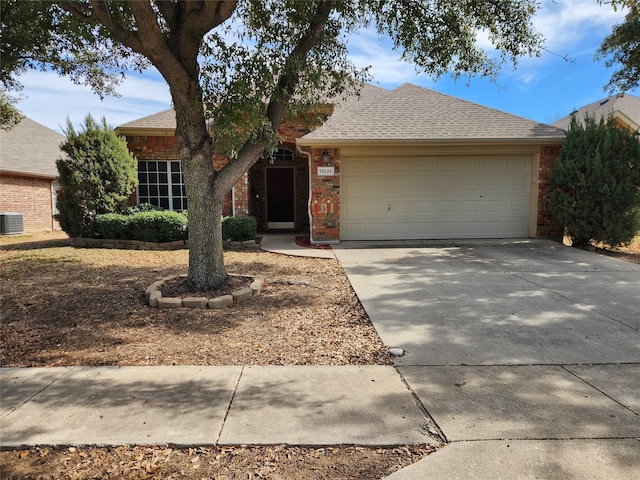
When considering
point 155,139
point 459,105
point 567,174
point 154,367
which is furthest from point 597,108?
point 154,367

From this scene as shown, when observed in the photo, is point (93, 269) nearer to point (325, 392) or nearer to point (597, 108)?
point (325, 392)

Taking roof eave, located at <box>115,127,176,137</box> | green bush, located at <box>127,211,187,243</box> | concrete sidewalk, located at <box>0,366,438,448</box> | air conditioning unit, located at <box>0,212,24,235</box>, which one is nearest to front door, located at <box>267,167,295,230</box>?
roof eave, located at <box>115,127,176,137</box>

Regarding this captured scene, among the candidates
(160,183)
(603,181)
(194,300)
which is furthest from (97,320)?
(603,181)

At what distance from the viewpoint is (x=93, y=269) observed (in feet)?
27.1

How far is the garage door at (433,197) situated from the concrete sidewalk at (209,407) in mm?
8256

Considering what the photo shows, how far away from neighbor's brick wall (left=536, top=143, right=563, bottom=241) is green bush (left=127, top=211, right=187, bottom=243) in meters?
9.94

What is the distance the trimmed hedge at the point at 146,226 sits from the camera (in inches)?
434

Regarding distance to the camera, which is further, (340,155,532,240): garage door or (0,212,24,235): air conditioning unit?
(0,212,24,235): air conditioning unit

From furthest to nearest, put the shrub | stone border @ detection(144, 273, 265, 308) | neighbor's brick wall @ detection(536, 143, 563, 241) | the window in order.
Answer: the window < the shrub < neighbor's brick wall @ detection(536, 143, 563, 241) < stone border @ detection(144, 273, 265, 308)

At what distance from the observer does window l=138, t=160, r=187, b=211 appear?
532 inches

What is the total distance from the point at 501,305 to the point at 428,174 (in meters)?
6.76

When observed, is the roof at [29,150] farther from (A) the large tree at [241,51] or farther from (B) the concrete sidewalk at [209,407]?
(B) the concrete sidewalk at [209,407]

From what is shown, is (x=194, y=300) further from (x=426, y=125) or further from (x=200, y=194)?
(x=426, y=125)

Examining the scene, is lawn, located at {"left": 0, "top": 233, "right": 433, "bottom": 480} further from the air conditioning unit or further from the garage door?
the air conditioning unit
